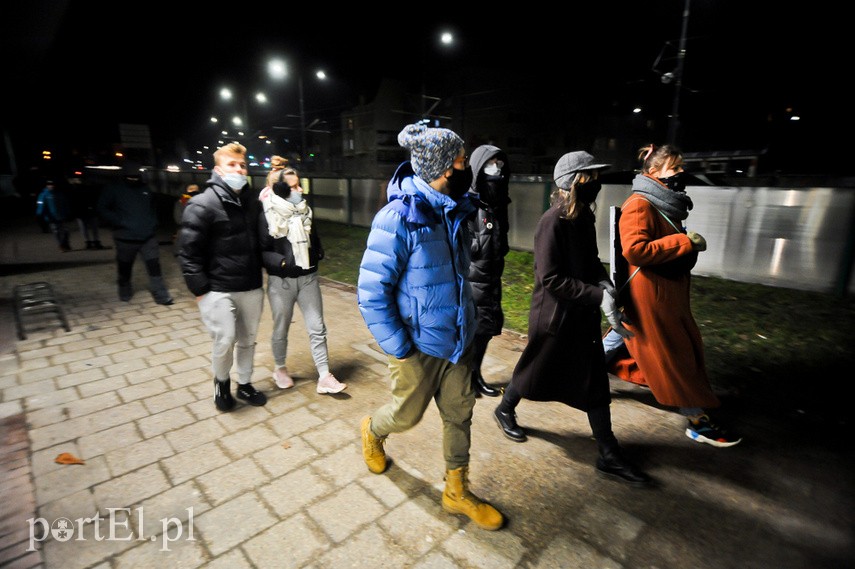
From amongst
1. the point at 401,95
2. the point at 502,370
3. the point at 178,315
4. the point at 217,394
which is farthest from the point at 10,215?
the point at 401,95

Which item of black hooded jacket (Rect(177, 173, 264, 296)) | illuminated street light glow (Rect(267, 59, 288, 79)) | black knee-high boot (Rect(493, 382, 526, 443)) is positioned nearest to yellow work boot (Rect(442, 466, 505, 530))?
black knee-high boot (Rect(493, 382, 526, 443))

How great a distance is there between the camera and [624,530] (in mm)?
2361

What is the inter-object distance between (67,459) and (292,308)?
1.79 m

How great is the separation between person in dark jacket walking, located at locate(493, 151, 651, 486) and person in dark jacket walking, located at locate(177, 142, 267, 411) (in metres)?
2.17

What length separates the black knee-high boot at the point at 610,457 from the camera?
107 inches

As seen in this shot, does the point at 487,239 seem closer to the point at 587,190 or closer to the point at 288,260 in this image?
the point at 587,190

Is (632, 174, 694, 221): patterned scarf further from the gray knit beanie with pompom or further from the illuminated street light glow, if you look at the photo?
the illuminated street light glow

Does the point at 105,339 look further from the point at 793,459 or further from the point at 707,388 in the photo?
the point at 793,459

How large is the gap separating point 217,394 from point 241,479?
1.03 meters

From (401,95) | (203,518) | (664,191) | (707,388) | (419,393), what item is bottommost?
(203,518)

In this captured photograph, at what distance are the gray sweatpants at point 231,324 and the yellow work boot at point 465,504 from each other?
1.99m

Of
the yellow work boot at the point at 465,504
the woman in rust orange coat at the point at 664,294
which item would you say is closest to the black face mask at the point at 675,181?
the woman in rust orange coat at the point at 664,294

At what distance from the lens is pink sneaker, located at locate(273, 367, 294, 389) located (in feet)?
12.9

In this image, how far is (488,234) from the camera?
3377mm
